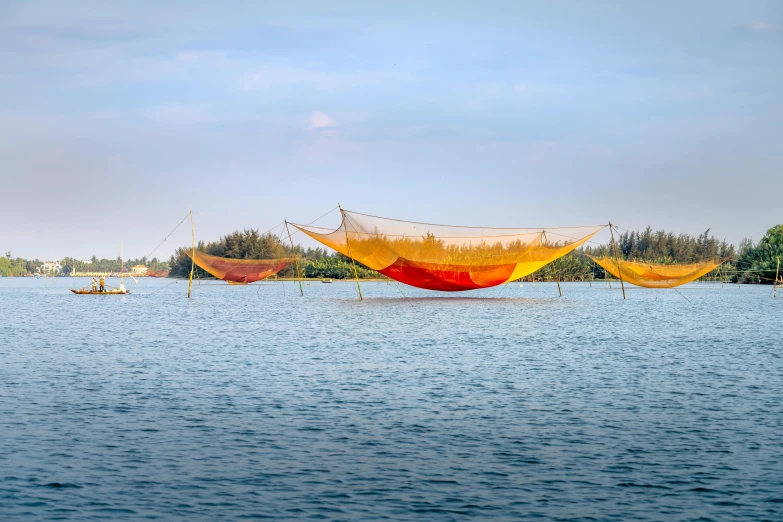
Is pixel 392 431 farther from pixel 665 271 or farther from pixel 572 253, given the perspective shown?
pixel 572 253

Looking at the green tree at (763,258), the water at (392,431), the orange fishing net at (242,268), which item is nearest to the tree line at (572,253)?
the green tree at (763,258)

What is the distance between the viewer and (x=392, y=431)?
8836mm

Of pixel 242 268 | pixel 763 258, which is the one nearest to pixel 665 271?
pixel 242 268

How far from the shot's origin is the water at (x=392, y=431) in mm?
6410

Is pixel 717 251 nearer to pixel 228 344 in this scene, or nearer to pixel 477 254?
pixel 477 254

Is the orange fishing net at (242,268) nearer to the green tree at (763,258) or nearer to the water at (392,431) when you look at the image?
the water at (392,431)

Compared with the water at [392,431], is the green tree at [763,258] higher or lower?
higher

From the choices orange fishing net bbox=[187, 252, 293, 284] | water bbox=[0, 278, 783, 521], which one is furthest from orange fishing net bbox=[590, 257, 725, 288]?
water bbox=[0, 278, 783, 521]

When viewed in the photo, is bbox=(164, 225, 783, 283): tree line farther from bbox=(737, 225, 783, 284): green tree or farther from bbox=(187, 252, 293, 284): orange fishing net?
bbox=(187, 252, 293, 284): orange fishing net

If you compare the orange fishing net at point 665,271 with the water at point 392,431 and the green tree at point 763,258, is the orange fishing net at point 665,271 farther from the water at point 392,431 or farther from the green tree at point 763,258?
the green tree at point 763,258

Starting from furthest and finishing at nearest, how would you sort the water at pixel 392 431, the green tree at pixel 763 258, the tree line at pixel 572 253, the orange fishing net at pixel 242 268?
the tree line at pixel 572 253 < the green tree at pixel 763 258 < the orange fishing net at pixel 242 268 < the water at pixel 392 431

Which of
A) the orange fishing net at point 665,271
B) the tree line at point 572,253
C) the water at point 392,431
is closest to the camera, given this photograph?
the water at point 392,431

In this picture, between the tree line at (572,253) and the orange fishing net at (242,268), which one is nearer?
the orange fishing net at (242,268)

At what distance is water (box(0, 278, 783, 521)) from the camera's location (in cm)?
641
